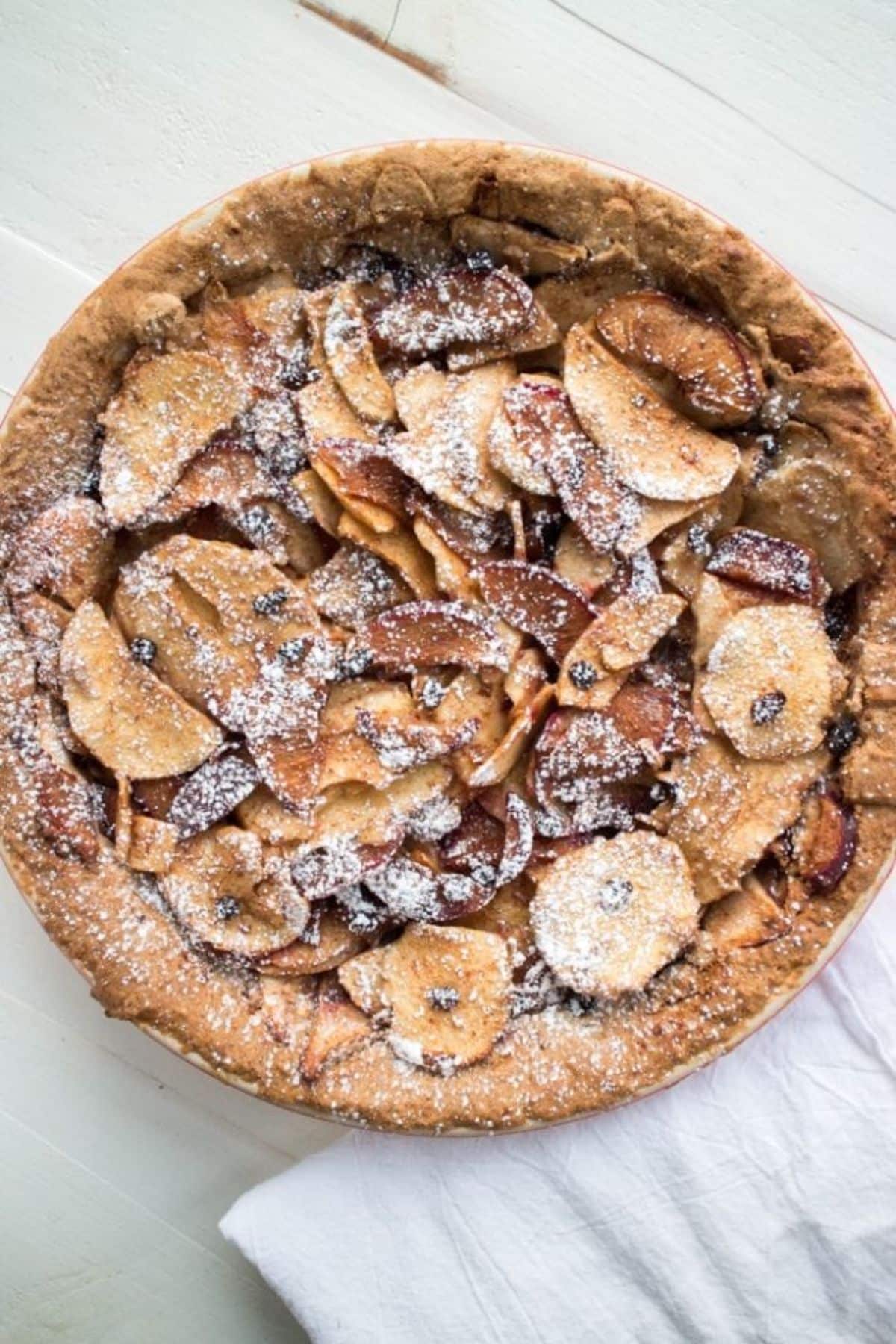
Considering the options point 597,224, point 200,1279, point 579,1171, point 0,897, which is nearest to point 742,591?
point 597,224

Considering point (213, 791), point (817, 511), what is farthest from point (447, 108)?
point (213, 791)

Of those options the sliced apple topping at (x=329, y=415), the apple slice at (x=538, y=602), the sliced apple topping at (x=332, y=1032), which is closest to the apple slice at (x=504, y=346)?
the sliced apple topping at (x=329, y=415)

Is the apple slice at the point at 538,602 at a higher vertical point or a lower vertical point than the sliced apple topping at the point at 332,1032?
higher

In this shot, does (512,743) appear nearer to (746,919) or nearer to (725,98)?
(746,919)

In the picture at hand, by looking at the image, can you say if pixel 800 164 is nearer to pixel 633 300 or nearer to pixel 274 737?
pixel 633 300

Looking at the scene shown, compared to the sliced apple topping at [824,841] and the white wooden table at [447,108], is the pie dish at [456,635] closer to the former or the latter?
the sliced apple topping at [824,841]

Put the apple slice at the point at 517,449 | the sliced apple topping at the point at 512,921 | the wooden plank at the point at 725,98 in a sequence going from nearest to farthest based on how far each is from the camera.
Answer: the apple slice at the point at 517,449, the sliced apple topping at the point at 512,921, the wooden plank at the point at 725,98
